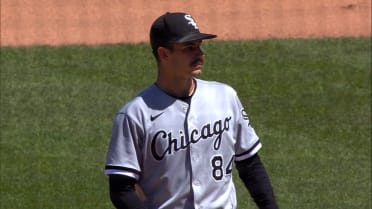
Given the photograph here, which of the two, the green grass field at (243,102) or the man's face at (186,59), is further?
the green grass field at (243,102)

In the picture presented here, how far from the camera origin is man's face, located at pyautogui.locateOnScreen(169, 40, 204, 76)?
401 centimetres

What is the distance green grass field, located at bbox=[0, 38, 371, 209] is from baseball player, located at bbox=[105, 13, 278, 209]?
4057mm

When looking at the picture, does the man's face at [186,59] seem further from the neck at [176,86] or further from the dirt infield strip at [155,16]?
the dirt infield strip at [155,16]

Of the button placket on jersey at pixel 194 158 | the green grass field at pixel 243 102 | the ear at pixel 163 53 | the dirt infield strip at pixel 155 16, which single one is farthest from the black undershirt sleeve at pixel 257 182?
the dirt infield strip at pixel 155 16

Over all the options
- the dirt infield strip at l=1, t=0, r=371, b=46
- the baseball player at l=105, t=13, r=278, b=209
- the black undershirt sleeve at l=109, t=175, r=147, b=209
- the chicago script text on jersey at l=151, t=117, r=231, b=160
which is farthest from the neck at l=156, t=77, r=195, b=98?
the dirt infield strip at l=1, t=0, r=371, b=46

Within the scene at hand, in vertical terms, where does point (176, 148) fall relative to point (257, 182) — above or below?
above

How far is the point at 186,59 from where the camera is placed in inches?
159

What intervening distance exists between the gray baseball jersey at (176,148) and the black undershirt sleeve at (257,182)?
0.39 feet

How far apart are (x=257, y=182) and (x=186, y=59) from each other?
1.97 feet

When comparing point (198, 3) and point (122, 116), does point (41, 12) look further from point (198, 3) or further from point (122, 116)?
point (122, 116)

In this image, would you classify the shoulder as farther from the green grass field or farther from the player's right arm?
the green grass field

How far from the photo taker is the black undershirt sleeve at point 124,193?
3.98 meters

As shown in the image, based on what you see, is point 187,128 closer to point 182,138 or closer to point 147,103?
point 182,138

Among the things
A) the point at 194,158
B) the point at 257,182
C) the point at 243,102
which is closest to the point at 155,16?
the point at 243,102
